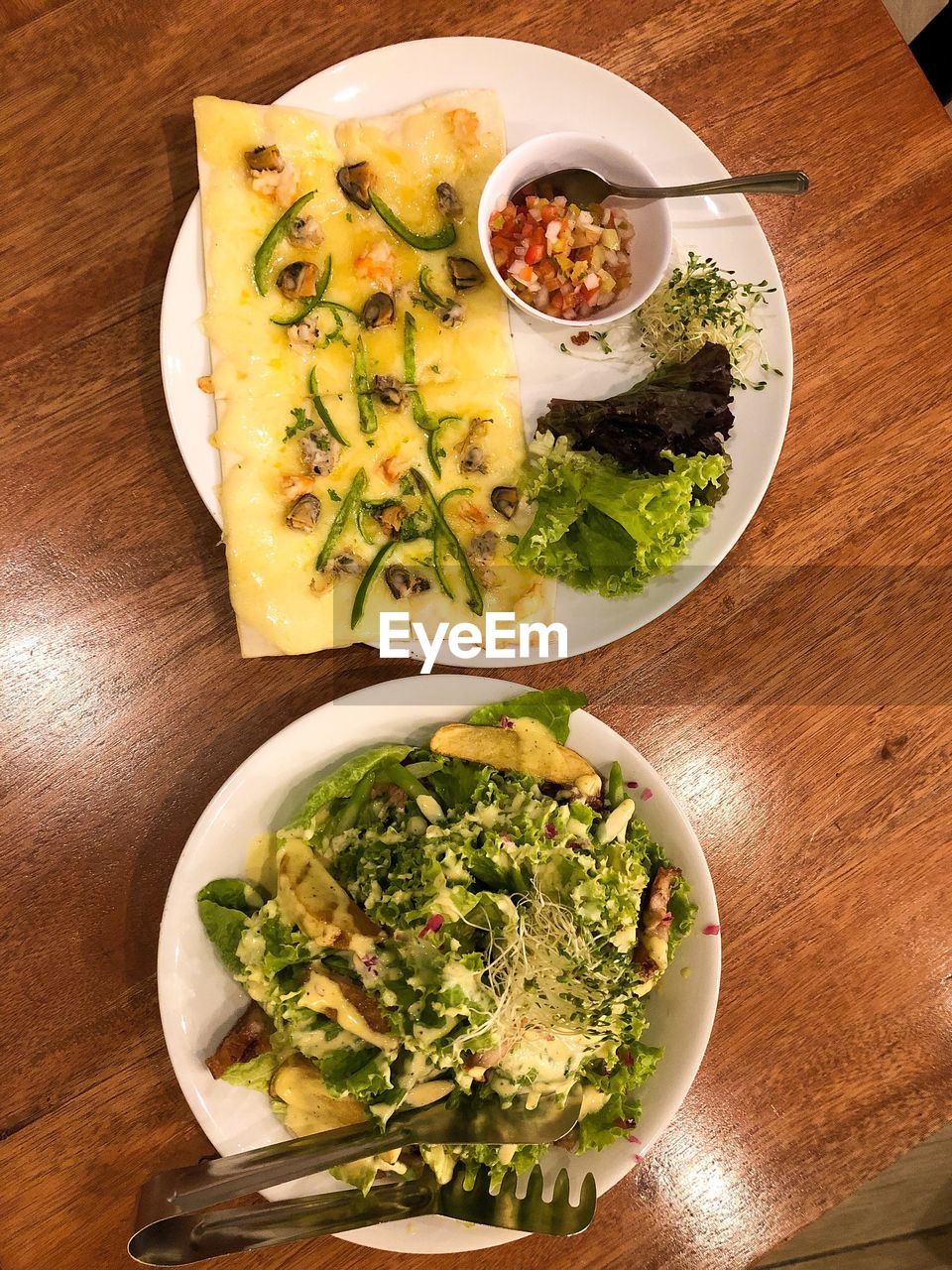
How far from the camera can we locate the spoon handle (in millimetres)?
2344

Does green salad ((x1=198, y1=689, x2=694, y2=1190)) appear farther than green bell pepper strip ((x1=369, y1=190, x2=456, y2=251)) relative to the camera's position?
No

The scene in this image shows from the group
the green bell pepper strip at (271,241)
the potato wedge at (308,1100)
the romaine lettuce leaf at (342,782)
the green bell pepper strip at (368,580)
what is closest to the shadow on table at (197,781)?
the green bell pepper strip at (368,580)

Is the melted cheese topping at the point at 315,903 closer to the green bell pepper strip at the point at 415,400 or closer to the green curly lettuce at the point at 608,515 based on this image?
the green curly lettuce at the point at 608,515

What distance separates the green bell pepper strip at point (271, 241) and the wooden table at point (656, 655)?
333 mm

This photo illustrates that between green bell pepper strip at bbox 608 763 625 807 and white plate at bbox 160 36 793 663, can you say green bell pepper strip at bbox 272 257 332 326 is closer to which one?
white plate at bbox 160 36 793 663

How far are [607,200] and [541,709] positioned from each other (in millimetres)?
1443

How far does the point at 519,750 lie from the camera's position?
215 cm

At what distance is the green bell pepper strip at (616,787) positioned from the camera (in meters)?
2.24

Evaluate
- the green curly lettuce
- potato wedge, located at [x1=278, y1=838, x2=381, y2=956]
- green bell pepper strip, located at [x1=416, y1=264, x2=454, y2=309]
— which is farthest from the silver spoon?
potato wedge, located at [x1=278, y1=838, x2=381, y2=956]

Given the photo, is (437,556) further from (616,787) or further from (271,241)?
(271,241)

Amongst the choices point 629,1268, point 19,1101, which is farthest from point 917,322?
point 19,1101

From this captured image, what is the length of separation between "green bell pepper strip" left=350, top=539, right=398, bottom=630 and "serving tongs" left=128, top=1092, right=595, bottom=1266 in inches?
48.7

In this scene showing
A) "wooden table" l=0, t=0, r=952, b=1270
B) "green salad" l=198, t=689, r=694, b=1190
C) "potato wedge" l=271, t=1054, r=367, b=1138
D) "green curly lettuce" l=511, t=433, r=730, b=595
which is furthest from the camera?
"wooden table" l=0, t=0, r=952, b=1270

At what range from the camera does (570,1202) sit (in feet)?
7.11
